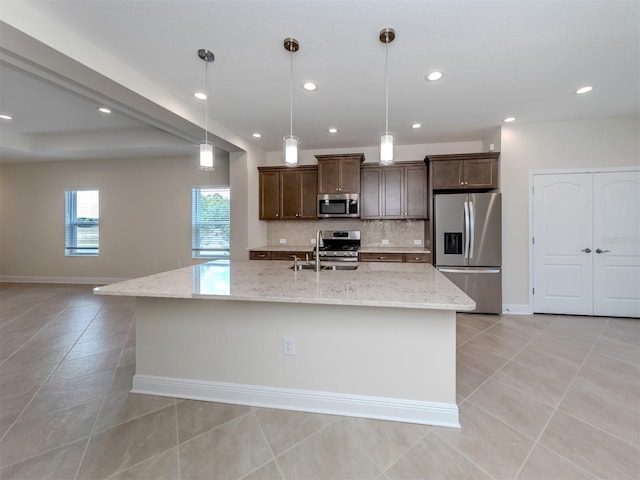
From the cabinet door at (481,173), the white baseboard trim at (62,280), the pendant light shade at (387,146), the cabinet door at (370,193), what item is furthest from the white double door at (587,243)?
the white baseboard trim at (62,280)

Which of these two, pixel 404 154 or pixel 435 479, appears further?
pixel 404 154

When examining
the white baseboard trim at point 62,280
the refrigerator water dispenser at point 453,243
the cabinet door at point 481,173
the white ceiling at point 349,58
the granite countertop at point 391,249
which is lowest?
the white baseboard trim at point 62,280

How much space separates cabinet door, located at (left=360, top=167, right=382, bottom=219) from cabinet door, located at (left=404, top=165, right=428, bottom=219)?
0.45 m

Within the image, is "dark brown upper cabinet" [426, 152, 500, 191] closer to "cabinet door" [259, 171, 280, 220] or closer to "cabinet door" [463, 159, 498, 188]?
"cabinet door" [463, 159, 498, 188]

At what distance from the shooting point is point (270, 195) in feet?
16.1

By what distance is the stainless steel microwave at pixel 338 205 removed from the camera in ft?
15.0

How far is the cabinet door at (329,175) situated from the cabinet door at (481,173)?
195 cm

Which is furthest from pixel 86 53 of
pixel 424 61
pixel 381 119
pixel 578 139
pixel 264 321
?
pixel 578 139

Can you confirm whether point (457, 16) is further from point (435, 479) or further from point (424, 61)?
point (435, 479)

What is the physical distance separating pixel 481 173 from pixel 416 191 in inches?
36.6

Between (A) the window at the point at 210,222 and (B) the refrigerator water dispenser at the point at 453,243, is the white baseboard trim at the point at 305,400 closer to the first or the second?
(B) the refrigerator water dispenser at the point at 453,243

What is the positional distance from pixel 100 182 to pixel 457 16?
6937mm

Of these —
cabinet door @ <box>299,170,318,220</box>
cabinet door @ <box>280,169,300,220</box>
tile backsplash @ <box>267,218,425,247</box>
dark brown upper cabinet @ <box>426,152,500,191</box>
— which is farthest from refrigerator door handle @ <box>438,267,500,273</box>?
cabinet door @ <box>280,169,300,220</box>

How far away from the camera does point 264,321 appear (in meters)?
1.99
